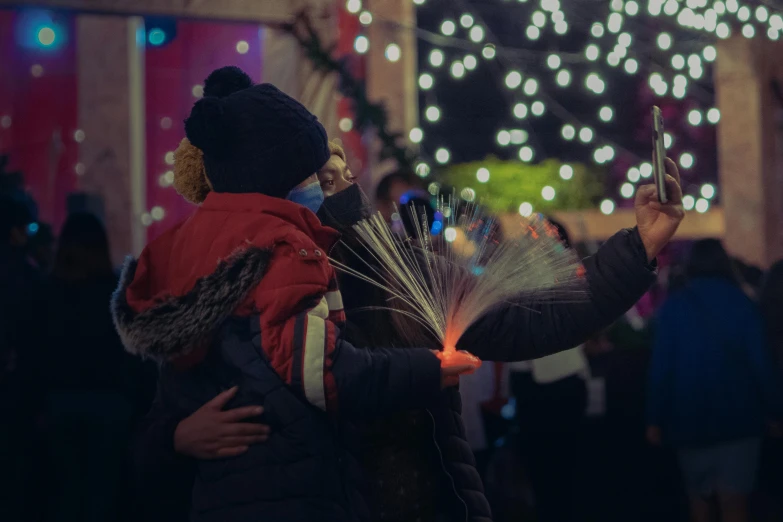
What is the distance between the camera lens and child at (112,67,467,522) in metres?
1.50

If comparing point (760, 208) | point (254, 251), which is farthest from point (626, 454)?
point (254, 251)

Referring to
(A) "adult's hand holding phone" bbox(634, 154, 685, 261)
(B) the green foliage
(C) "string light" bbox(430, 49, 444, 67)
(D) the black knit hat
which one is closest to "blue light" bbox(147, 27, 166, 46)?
(C) "string light" bbox(430, 49, 444, 67)

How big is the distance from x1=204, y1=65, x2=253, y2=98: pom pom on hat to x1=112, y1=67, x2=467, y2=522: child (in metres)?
0.09

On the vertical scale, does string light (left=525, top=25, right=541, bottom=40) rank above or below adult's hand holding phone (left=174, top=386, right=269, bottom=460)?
above

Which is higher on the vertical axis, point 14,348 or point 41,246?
point 41,246

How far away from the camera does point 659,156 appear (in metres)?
1.73

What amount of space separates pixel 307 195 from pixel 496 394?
99.6 inches

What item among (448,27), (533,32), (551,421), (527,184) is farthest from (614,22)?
(551,421)

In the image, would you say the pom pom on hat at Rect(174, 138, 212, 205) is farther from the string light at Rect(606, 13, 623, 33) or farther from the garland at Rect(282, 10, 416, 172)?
the string light at Rect(606, 13, 623, 33)

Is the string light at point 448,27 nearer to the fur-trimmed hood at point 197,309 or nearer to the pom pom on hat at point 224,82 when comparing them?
the pom pom on hat at point 224,82

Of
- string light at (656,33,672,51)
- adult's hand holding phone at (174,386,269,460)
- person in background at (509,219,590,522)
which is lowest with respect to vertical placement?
person in background at (509,219,590,522)

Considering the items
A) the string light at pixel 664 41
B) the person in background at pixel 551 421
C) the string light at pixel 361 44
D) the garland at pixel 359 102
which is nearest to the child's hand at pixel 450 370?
the person in background at pixel 551 421

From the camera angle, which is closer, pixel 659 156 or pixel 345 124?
pixel 659 156

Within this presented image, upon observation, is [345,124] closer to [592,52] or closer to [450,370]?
[592,52]
